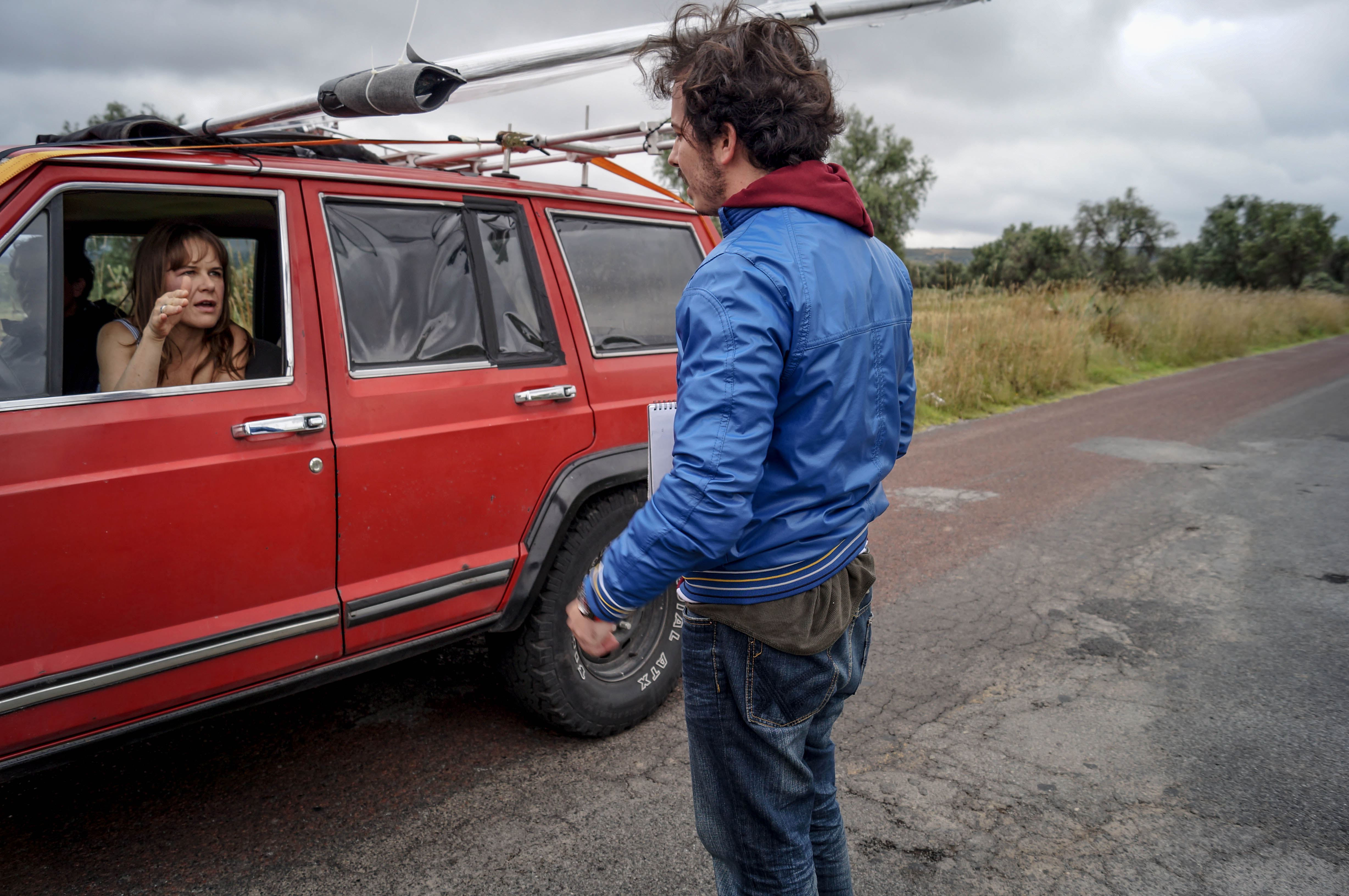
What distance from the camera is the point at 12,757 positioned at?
193cm

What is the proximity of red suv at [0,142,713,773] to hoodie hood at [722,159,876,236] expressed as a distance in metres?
1.44

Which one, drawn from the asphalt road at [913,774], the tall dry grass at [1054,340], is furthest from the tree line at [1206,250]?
the asphalt road at [913,774]

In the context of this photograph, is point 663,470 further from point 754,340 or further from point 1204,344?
point 1204,344

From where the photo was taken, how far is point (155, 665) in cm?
212

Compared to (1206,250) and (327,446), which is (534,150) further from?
(1206,250)

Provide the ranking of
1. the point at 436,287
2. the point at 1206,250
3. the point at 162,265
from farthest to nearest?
the point at 1206,250 < the point at 436,287 < the point at 162,265

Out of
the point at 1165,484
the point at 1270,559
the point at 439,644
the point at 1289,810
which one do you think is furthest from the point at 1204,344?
the point at 439,644

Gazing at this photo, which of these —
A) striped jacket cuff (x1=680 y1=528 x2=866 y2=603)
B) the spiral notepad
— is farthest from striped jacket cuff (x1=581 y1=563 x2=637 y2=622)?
the spiral notepad

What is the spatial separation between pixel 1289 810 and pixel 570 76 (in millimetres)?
3636

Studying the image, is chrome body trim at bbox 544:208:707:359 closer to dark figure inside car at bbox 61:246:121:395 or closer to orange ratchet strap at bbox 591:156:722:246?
orange ratchet strap at bbox 591:156:722:246

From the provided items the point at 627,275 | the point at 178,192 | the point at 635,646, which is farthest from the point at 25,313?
the point at 635,646

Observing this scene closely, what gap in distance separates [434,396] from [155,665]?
1.05m

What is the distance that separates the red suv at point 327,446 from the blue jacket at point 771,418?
1.23 metres

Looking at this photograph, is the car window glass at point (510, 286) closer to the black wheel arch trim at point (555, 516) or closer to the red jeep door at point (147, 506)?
the black wheel arch trim at point (555, 516)
